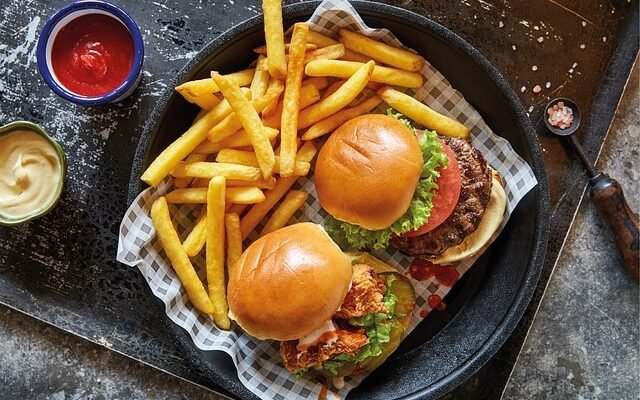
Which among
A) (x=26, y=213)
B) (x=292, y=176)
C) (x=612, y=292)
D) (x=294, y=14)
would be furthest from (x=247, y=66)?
(x=612, y=292)

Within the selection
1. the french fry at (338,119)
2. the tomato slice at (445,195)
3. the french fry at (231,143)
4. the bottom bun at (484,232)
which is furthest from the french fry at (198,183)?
the bottom bun at (484,232)

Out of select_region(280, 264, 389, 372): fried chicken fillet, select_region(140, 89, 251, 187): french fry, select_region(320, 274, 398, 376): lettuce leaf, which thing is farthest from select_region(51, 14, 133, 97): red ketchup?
select_region(320, 274, 398, 376): lettuce leaf

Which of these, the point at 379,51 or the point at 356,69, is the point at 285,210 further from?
the point at 379,51

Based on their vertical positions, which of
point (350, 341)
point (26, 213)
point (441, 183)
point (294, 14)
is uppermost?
point (294, 14)

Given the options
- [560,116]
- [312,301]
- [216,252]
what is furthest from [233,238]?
[560,116]

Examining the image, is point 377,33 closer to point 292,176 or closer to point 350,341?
point 292,176

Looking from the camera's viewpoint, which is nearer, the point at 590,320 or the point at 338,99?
the point at 338,99

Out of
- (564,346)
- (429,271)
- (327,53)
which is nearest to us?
(327,53)
